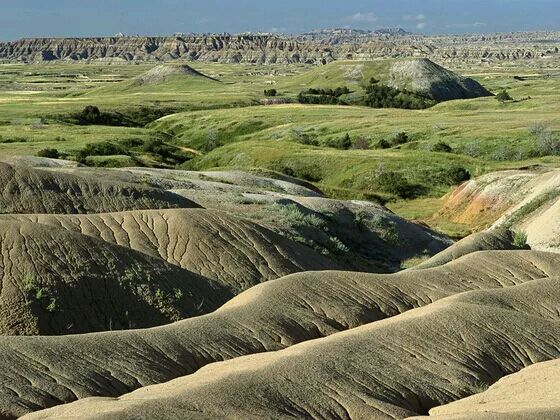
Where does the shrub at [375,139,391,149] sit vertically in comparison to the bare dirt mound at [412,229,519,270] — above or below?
below

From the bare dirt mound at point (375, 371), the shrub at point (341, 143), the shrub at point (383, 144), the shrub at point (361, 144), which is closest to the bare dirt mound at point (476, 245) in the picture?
the bare dirt mound at point (375, 371)

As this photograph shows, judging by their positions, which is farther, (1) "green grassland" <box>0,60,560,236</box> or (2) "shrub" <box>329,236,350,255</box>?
(1) "green grassland" <box>0,60,560,236</box>

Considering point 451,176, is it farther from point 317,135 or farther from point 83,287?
point 83,287

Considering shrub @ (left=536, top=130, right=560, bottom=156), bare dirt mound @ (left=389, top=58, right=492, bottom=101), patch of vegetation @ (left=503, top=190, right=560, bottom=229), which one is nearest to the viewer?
patch of vegetation @ (left=503, top=190, right=560, bottom=229)

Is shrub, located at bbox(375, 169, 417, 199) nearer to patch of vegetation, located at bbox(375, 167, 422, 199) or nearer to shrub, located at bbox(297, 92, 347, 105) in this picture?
patch of vegetation, located at bbox(375, 167, 422, 199)

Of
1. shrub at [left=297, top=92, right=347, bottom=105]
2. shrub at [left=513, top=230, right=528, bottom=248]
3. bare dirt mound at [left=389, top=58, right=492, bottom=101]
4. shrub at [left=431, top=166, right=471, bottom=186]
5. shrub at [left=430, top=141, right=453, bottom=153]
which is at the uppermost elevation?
bare dirt mound at [left=389, top=58, right=492, bottom=101]

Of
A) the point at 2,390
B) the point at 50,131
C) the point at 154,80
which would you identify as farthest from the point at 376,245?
A: the point at 154,80

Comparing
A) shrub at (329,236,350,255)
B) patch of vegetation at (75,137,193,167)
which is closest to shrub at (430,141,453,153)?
patch of vegetation at (75,137,193,167)
